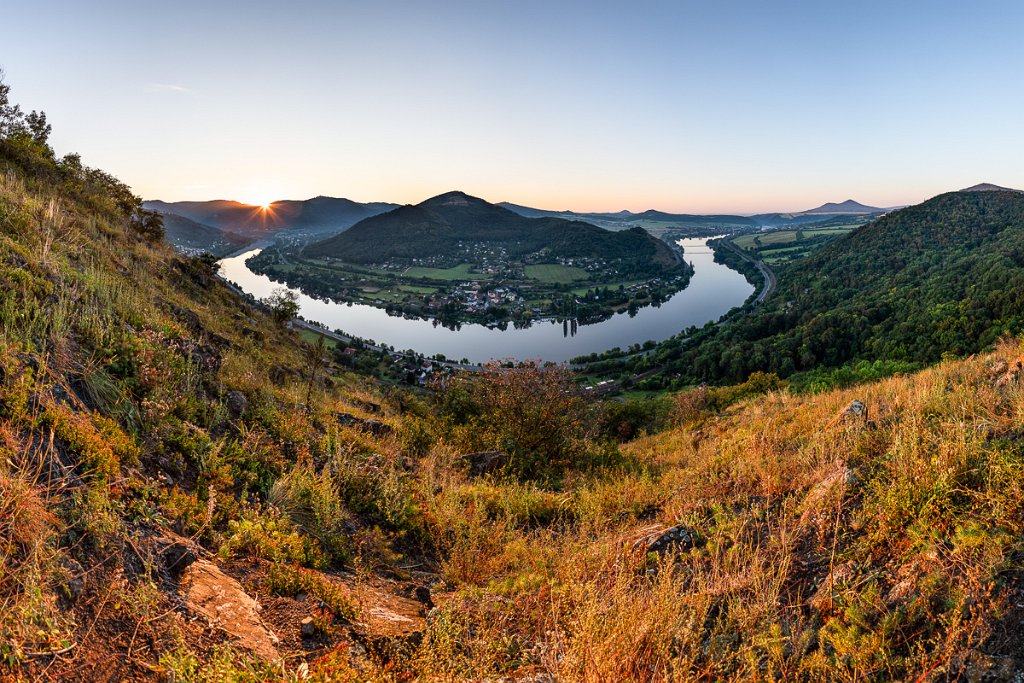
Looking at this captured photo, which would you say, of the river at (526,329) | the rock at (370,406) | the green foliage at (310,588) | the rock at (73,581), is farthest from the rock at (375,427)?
the river at (526,329)

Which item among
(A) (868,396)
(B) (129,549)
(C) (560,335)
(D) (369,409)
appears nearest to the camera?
(B) (129,549)

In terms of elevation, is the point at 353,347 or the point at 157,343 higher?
the point at 157,343

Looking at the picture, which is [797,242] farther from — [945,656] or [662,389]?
[945,656]

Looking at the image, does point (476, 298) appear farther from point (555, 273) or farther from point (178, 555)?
point (178, 555)

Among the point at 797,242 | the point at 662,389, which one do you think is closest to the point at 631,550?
the point at 662,389

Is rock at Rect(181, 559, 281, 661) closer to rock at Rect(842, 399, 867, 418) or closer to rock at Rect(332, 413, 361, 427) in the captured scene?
rock at Rect(332, 413, 361, 427)

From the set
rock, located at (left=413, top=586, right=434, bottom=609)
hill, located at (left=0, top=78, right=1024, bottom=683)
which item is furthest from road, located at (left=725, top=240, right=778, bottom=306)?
rock, located at (left=413, top=586, right=434, bottom=609)

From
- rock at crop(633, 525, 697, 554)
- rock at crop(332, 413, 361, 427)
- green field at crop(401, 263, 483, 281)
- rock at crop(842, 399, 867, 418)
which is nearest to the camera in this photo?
rock at crop(633, 525, 697, 554)

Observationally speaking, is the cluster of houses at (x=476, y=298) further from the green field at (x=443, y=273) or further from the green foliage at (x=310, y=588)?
the green foliage at (x=310, y=588)
